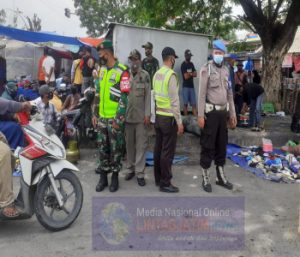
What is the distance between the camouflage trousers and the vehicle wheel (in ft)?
3.68

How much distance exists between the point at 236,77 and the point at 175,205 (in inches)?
278

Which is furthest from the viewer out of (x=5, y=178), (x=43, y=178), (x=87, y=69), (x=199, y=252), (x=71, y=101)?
(x=87, y=69)

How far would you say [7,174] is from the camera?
11.9ft

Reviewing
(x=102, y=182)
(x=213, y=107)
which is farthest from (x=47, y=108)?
(x=213, y=107)

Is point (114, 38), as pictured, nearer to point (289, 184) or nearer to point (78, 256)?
point (289, 184)

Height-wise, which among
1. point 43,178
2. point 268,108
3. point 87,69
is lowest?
point 43,178

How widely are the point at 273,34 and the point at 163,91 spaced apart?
715cm

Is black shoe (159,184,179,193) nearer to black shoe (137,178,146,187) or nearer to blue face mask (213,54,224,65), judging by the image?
black shoe (137,178,146,187)

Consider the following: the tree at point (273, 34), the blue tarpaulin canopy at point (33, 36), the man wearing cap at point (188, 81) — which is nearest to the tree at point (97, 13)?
the blue tarpaulin canopy at point (33, 36)

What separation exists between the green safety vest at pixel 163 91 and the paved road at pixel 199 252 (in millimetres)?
1101

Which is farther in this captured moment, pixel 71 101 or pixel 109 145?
pixel 71 101

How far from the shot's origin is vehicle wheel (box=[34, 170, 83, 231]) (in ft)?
12.2

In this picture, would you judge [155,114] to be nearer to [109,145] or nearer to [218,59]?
[109,145]

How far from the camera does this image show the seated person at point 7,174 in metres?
3.62
